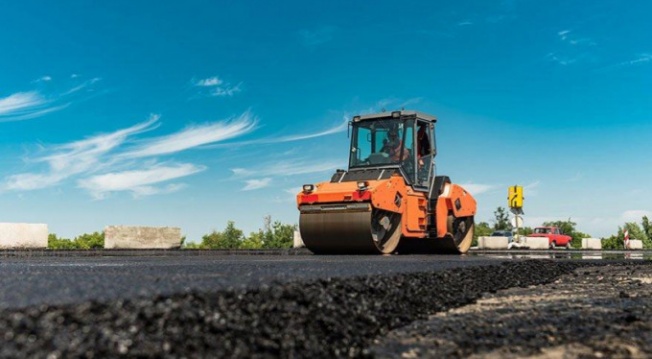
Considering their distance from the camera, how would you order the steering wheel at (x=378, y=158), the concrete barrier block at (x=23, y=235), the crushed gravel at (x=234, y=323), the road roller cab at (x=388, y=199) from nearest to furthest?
the crushed gravel at (x=234, y=323)
the road roller cab at (x=388, y=199)
the steering wheel at (x=378, y=158)
the concrete barrier block at (x=23, y=235)

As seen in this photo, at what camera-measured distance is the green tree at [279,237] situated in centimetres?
2600

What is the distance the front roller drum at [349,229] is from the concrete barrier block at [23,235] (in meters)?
7.45

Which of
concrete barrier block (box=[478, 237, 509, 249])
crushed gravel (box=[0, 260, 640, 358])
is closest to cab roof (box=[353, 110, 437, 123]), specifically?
crushed gravel (box=[0, 260, 640, 358])

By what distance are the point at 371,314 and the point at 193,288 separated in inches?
49.6

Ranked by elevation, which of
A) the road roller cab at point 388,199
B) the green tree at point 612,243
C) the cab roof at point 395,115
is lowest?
the green tree at point 612,243

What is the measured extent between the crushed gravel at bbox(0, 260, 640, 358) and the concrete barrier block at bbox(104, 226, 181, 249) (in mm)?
13484

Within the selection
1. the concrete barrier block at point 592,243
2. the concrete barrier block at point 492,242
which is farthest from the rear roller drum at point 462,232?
the concrete barrier block at point 592,243

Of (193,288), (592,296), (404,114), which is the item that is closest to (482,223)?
(404,114)

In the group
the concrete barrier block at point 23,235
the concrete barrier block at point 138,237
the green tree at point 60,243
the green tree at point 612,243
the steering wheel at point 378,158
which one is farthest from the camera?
the green tree at point 612,243

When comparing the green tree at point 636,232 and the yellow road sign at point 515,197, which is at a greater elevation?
the yellow road sign at point 515,197

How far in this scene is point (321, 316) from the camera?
2.99 m

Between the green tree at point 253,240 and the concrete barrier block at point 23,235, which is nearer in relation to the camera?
the concrete barrier block at point 23,235

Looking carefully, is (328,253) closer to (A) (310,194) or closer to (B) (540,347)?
(A) (310,194)

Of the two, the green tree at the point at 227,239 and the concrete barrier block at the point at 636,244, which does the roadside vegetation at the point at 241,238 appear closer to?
the green tree at the point at 227,239
